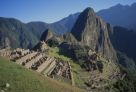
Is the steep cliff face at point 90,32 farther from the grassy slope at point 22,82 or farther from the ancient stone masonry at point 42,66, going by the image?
the grassy slope at point 22,82

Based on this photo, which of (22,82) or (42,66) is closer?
(22,82)

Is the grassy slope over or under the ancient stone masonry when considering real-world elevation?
over

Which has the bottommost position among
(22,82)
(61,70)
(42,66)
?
(61,70)

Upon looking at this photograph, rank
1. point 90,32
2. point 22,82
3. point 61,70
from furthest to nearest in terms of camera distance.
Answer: point 90,32
point 61,70
point 22,82

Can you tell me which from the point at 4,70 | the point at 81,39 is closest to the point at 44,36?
the point at 81,39

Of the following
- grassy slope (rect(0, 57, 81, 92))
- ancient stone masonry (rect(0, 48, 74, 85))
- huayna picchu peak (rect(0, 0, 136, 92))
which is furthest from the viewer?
ancient stone masonry (rect(0, 48, 74, 85))

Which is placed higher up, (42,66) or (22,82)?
(22,82)

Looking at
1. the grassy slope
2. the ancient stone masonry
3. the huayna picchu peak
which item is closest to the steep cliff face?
the huayna picchu peak

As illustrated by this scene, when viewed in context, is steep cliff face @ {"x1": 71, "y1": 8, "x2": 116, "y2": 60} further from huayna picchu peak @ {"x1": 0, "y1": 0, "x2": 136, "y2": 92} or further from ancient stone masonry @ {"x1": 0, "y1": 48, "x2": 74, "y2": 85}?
ancient stone masonry @ {"x1": 0, "y1": 48, "x2": 74, "y2": 85}

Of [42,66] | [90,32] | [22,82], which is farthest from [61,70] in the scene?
[90,32]

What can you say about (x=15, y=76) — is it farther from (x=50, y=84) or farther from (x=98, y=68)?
(x=98, y=68)

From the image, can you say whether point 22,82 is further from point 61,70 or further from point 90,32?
point 90,32
